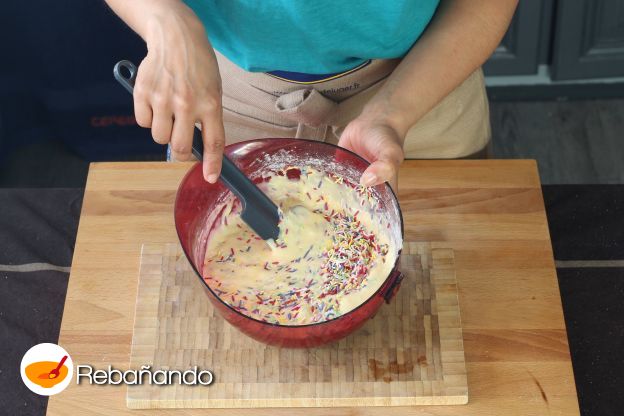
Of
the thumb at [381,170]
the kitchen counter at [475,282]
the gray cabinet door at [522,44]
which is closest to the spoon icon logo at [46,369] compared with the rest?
the kitchen counter at [475,282]

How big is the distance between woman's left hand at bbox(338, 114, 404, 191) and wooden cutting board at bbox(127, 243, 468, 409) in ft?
0.54

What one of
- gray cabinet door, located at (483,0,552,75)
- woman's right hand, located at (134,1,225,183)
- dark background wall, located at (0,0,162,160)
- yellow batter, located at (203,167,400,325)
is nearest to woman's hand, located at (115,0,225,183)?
woman's right hand, located at (134,1,225,183)

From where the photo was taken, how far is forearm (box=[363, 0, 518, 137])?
3.75 feet

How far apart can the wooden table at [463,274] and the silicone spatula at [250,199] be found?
172 mm

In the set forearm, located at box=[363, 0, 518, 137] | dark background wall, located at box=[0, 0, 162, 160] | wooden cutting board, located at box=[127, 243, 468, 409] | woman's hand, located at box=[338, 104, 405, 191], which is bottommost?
dark background wall, located at box=[0, 0, 162, 160]

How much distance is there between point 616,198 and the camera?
1262mm

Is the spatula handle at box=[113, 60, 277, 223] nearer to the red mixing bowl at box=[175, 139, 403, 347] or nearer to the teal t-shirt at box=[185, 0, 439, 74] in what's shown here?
the red mixing bowl at box=[175, 139, 403, 347]

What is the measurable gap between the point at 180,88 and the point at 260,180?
24 cm

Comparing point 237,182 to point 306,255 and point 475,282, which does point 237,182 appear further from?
point 475,282

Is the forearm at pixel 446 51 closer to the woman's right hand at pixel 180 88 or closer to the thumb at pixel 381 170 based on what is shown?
the thumb at pixel 381 170

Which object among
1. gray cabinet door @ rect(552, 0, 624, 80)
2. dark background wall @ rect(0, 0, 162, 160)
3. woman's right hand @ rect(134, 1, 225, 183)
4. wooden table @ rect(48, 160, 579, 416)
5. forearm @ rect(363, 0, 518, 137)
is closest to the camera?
woman's right hand @ rect(134, 1, 225, 183)

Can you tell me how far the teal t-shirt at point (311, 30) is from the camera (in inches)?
42.4

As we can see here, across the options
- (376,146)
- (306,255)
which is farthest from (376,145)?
(306,255)

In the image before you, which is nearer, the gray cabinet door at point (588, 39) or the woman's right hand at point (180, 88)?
the woman's right hand at point (180, 88)
